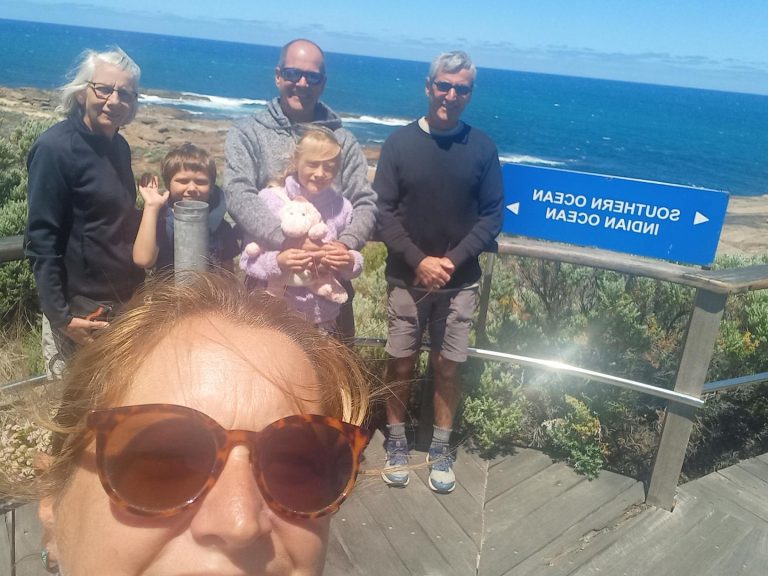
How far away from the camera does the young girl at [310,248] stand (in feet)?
8.27

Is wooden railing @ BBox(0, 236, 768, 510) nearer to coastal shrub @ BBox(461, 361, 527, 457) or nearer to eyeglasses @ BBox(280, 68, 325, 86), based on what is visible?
coastal shrub @ BBox(461, 361, 527, 457)

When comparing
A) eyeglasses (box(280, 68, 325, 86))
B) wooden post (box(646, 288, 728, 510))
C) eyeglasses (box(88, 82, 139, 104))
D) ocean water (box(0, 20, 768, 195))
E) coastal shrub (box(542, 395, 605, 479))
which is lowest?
ocean water (box(0, 20, 768, 195))

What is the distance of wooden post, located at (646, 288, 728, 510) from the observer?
2.79m

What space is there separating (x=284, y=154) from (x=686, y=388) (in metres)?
1.99

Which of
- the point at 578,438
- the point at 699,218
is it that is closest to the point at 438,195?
the point at 699,218

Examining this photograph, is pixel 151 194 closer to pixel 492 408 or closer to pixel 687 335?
pixel 492 408

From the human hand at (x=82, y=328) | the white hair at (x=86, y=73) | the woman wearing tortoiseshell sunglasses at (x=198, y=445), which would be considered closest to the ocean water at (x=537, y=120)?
the white hair at (x=86, y=73)

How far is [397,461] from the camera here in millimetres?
3191

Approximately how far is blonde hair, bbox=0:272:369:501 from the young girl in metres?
1.20

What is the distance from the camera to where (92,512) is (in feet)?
3.26

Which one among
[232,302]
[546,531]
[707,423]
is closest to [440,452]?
[546,531]

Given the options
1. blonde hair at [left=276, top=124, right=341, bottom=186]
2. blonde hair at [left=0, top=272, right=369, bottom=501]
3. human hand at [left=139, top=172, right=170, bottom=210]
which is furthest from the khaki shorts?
blonde hair at [left=0, top=272, right=369, bottom=501]

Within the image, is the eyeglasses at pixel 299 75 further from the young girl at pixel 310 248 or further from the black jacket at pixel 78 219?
the black jacket at pixel 78 219

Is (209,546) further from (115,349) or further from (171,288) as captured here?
(171,288)
